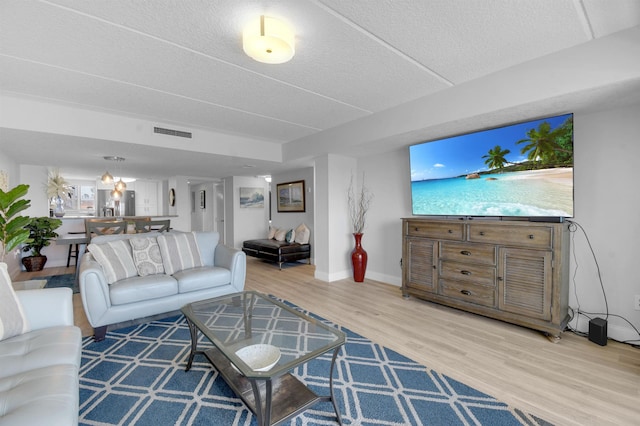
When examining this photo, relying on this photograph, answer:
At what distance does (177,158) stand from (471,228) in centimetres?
458

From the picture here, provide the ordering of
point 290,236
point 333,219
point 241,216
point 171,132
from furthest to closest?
point 241,216
point 290,236
point 333,219
point 171,132

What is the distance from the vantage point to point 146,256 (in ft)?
10.1

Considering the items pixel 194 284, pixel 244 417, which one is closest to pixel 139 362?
pixel 194 284

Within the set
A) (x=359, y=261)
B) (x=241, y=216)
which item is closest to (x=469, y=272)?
(x=359, y=261)

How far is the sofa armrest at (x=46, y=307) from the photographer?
171 cm

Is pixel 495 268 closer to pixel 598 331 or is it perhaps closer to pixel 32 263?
pixel 598 331

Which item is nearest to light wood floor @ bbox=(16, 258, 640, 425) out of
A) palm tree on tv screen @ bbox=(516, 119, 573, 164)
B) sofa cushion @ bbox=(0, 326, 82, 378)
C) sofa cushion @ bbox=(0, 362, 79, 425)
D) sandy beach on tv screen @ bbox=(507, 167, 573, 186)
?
sofa cushion @ bbox=(0, 326, 82, 378)

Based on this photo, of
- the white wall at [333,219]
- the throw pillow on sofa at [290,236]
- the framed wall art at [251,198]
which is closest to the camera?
the white wall at [333,219]

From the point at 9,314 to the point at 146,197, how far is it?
8774 millimetres

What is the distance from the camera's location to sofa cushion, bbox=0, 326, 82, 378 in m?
1.35

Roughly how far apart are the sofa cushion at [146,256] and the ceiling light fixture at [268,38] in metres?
2.41

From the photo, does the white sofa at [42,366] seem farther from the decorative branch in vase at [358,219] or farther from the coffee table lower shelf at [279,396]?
the decorative branch in vase at [358,219]

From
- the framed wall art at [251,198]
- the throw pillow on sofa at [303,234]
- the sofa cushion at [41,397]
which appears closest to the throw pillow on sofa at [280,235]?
the throw pillow on sofa at [303,234]

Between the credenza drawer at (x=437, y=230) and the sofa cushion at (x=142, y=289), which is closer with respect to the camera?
the sofa cushion at (x=142, y=289)
